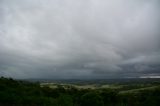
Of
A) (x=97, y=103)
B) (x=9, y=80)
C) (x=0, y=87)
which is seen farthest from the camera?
(x=9, y=80)

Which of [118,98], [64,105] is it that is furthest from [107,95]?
[64,105]

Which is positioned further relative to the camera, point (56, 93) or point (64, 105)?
point (56, 93)

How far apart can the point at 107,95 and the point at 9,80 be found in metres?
38.0

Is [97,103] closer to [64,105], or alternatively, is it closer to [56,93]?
[64,105]

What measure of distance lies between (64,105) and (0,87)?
4762cm

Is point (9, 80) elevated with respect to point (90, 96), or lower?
elevated

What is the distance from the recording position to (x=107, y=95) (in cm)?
8669

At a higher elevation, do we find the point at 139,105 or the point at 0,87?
the point at 0,87

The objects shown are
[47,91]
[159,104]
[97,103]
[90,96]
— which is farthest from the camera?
[47,91]

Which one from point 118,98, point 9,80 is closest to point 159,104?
point 118,98

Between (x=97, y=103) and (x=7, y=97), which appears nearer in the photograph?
(x=97, y=103)

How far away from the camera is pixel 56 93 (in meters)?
94.2

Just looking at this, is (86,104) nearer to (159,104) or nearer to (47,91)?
(159,104)

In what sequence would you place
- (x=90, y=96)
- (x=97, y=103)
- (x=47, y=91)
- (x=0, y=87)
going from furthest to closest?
(x=47, y=91), (x=0, y=87), (x=90, y=96), (x=97, y=103)
